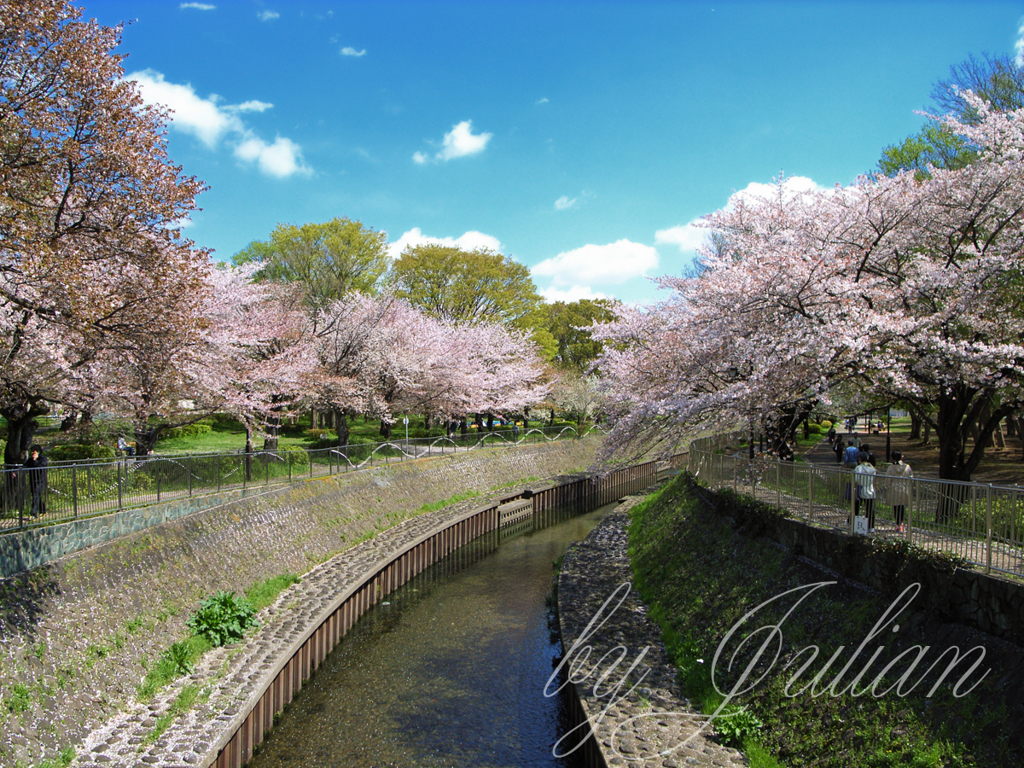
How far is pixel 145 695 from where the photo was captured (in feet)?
34.1

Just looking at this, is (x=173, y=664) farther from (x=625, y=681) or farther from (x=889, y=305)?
(x=889, y=305)

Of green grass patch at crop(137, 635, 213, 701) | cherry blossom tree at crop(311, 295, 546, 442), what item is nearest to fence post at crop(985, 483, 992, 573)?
green grass patch at crop(137, 635, 213, 701)

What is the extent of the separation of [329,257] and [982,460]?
1465 inches

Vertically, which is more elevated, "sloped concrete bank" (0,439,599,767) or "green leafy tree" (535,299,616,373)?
"green leafy tree" (535,299,616,373)

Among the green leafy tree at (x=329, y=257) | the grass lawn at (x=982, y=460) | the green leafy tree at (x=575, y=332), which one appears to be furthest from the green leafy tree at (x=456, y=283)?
the grass lawn at (x=982, y=460)

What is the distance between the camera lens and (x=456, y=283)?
4531 cm

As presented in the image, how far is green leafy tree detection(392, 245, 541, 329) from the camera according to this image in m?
44.6

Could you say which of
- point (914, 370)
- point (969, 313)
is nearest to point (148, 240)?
point (914, 370)

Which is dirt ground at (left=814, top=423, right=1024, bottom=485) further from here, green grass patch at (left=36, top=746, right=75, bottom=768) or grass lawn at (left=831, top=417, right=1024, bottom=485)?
green grass patch at (left=36, top=746, right=75, bottom=768)

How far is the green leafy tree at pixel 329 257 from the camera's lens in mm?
41219

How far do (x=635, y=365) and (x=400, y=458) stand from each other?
12966 mm

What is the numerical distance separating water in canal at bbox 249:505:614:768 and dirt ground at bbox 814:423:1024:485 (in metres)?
12.2

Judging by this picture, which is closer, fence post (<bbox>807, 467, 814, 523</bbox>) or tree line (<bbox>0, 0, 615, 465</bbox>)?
tree line (<bbox>0, 0, 615, 465</bbox>)

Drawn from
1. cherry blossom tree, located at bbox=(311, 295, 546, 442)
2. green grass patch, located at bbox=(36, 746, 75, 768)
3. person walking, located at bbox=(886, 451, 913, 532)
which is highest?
cherry blossom tree, located at bbox=(311, 295, 546, 442)
